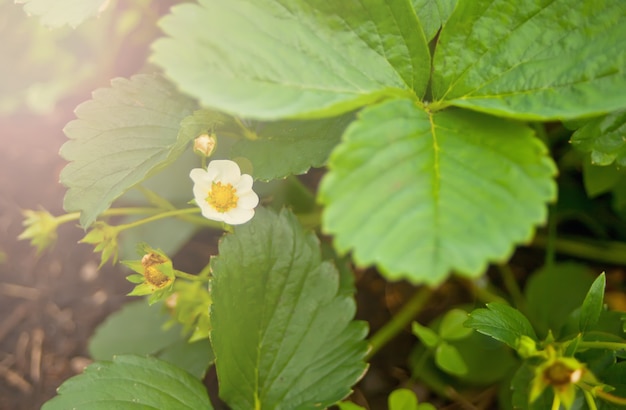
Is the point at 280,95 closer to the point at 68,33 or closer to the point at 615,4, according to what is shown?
the point at 615,4

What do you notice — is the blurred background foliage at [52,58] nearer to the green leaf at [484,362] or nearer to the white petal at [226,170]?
the white petal at [226,170]

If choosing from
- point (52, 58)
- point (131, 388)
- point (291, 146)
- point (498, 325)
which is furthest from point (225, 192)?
point (52, 58)

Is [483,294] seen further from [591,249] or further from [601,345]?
[601,345]

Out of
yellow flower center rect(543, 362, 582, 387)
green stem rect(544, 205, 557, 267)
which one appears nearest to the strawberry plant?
yellow flower center rect(543, 362, 582, 387)

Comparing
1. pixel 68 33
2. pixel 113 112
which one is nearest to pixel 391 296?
pixel 113 112

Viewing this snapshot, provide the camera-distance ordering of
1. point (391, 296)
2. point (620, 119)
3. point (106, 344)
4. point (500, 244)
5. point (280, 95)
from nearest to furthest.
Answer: point (500, 244) < point (280, 95) < point (620, 119) < point (106, 344) < point (391, 296)

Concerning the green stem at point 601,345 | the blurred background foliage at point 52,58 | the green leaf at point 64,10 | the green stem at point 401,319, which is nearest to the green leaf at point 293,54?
the green leaf at point 64,10
